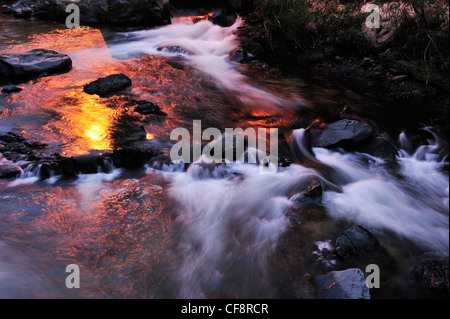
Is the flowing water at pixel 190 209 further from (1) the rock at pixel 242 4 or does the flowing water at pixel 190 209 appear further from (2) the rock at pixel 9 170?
(1) the rock at pixel 242 4

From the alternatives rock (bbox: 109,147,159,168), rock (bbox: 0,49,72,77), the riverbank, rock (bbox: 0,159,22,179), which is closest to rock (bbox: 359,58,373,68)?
the riverbank

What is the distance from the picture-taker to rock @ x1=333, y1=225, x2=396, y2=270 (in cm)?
340

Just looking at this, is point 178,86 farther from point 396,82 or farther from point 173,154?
point 396,82

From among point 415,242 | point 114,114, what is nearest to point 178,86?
point 114,114

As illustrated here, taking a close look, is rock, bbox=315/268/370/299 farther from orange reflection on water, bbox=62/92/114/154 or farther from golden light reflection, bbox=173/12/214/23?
golden light reflection, bbox=173/12/214/23

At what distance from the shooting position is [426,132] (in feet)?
18.8

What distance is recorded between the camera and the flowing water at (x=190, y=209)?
10.8 feet

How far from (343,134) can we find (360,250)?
2562 millimetres

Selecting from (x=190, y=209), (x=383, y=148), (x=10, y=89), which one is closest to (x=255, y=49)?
(x=383, y=148)

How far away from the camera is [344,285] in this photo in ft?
9.84

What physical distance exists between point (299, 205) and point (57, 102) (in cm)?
551

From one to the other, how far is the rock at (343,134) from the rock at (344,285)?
285 cm

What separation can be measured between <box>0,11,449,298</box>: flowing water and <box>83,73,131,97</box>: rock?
0.18m

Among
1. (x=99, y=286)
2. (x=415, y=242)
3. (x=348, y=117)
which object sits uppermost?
(x=348, y=117)
